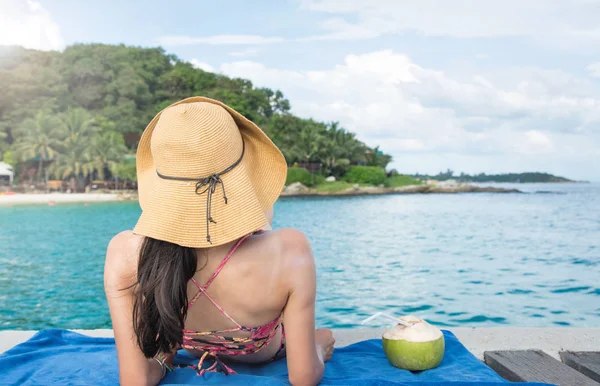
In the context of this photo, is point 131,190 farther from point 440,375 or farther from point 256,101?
point 440,375

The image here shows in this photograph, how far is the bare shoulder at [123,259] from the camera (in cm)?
133

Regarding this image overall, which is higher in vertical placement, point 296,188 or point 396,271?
point 296,188

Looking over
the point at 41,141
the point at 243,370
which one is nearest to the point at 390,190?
the point at 41,141

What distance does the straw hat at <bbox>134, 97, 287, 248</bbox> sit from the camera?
125 cm

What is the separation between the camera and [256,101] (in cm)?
4906

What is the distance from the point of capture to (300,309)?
1.38 m

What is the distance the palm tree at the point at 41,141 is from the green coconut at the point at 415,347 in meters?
37.9

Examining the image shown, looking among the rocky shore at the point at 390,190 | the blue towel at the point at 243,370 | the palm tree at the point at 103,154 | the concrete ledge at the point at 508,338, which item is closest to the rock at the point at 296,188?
the rocky shore at the point at 390,190

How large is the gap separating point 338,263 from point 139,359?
35.8ft

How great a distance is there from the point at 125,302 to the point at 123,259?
0.12 metres

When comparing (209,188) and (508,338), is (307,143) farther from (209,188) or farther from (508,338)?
(209,188)

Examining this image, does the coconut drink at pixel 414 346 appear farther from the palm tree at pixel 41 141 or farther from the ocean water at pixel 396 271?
the palm tree at pixel 41 141

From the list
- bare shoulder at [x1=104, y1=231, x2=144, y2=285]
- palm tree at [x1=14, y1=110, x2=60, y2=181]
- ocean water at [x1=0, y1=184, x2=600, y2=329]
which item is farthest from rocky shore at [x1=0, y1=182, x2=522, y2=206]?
bare shoulder at [x1=104, y1=231, x2=144, y2=285]

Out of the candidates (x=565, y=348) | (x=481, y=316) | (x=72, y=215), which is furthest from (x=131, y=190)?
(x=565, y=348)
